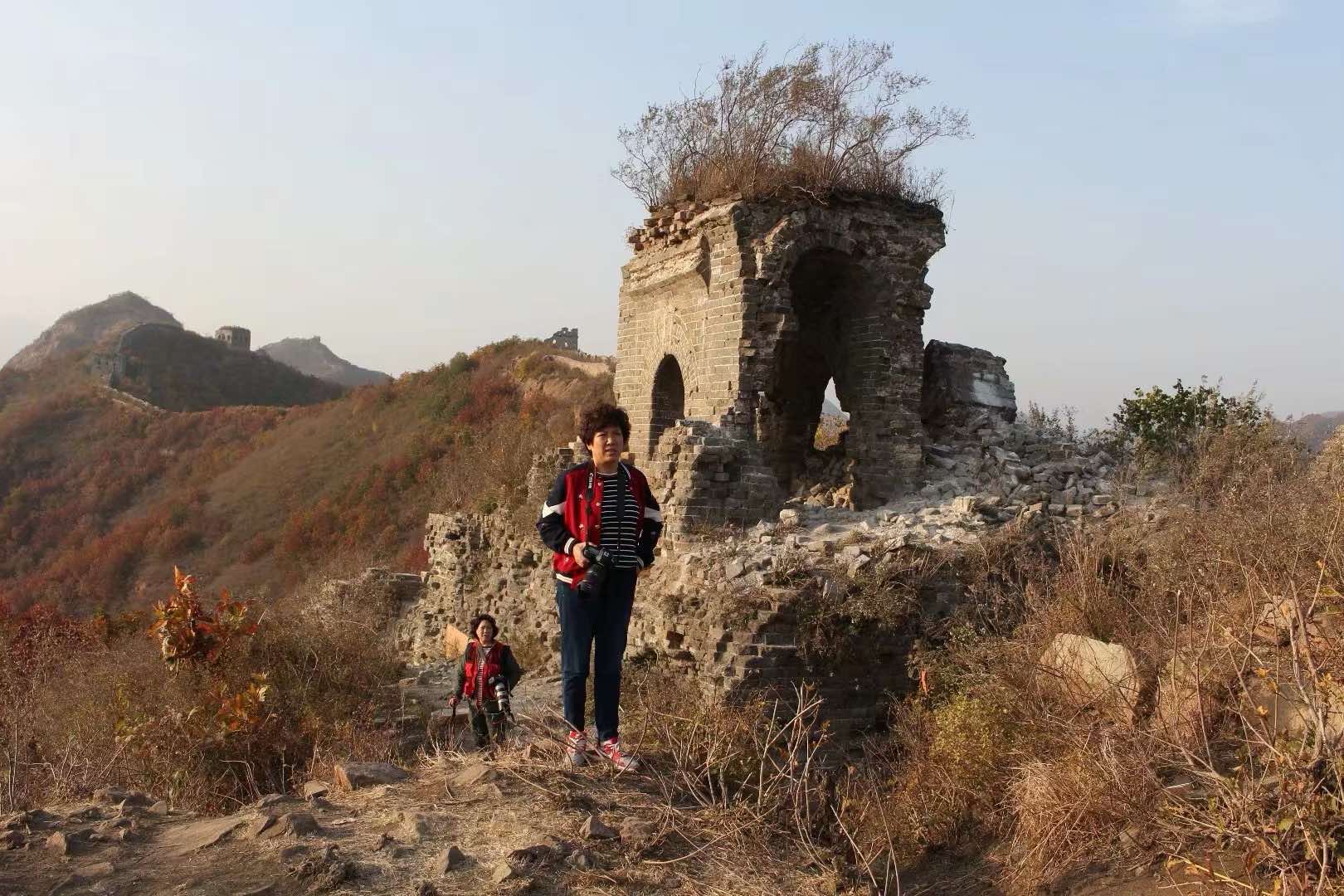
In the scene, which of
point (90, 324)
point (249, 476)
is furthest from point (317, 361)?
point (249, 476)

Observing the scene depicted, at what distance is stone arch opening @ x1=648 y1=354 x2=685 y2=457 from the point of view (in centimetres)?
1155

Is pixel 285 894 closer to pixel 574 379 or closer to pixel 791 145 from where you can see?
pixel 791 145

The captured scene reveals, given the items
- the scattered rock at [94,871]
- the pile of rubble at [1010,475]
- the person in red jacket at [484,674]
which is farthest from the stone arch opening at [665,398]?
the scattered rock at [94,871]

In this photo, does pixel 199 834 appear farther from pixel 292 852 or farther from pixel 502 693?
pixel 502 693

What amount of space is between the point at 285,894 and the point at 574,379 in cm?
2876

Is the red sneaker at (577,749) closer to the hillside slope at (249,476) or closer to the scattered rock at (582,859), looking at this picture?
the scattered rock at (582,859)

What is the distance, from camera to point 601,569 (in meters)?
4.52

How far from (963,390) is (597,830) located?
8050 mm

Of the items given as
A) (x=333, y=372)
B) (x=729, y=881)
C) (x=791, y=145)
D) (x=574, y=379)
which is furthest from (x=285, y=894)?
(x=333, y=372)

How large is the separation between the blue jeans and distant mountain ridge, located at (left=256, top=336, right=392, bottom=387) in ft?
248

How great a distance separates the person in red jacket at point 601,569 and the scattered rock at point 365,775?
852 mm

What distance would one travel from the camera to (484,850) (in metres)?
3.84

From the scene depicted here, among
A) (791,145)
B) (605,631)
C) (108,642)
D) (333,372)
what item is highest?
(333,372)

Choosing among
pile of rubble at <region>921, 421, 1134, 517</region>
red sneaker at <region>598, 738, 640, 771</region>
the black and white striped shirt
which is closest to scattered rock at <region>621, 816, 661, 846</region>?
red sneaker at <region>598, 738, 640, 771</region>
